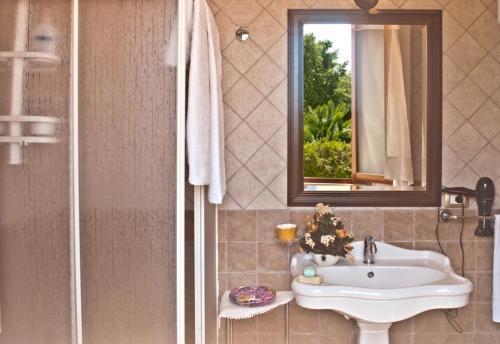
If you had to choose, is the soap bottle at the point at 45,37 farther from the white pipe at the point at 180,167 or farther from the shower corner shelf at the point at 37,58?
the white pipe at the point at 180,167

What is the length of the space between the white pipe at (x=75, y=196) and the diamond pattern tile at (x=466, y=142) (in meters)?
1.79

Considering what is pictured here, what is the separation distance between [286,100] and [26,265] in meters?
1.41

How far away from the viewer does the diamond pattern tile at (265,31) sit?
253 centimetres

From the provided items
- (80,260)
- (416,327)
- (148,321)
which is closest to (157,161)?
(80,260)

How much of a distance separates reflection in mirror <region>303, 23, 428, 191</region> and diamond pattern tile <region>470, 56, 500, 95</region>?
10.3 inches

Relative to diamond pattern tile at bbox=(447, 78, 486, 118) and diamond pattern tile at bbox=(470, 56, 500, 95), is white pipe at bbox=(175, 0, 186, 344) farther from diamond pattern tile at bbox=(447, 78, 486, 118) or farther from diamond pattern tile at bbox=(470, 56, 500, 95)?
diamond pattern tile at bbox=(470, 56, 500, 95)

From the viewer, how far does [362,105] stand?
2.54 m

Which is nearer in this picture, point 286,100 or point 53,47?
point 53,47

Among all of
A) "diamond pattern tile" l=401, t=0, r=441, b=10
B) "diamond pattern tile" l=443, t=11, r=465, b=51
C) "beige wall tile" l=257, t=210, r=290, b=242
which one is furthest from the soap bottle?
"diamond pattern tile" l=443, t=11, r=465, b=51

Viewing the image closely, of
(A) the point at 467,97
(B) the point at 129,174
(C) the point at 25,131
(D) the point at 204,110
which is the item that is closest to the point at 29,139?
(C) the point at 25,131

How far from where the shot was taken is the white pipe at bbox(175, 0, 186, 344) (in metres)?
1.88

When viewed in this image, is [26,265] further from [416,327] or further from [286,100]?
[416,327]

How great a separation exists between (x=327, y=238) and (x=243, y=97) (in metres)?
0.81

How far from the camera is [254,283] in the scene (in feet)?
8.45
